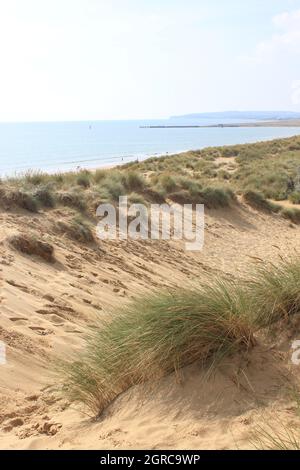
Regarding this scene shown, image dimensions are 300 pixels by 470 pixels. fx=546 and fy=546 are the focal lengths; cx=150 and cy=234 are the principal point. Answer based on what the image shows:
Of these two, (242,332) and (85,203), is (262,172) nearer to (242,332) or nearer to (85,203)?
Result: (85,203)

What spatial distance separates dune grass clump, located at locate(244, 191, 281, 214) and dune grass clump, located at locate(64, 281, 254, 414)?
15.4 m

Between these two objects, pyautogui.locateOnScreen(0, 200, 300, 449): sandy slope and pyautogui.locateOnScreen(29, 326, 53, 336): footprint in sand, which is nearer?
pyautogui.locateOnScreen(0, 200, 300, 449): sandy slope

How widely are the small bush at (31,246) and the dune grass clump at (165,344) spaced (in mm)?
4579

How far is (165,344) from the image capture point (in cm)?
402

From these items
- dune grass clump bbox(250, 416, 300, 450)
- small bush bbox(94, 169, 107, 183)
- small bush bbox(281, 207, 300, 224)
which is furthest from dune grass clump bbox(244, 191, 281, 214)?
dune grass clump bbox(250, 416, 300, 450)

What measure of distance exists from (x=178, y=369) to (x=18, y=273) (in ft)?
13.4

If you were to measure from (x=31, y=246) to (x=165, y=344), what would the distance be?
5.21 metres

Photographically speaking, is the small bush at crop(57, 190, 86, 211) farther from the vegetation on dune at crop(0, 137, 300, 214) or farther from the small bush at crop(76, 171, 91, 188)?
the small bush at crop(76, 171, 91, 188)

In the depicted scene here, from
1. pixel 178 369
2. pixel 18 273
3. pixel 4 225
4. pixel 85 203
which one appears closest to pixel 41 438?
pixel 178 369

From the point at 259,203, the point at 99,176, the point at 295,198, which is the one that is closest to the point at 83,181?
the point at 99,176

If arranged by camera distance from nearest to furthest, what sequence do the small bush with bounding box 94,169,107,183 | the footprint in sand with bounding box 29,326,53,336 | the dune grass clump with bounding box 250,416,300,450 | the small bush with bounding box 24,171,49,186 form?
1. the dune grass clump with bounding box 250,416,300,450
2. the footprint in sand with bounding box 29,326,53,336
3. the small bush with bounding box 24,171,49,186
4. the small bush with bounding box 94,169,107,183

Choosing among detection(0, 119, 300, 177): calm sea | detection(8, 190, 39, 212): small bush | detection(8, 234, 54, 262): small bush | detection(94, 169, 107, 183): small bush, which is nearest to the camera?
detection(8, 234, 54, 262): small bush

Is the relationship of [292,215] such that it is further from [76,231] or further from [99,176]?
[76,231]

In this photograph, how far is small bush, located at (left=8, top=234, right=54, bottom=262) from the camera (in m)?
8.70
